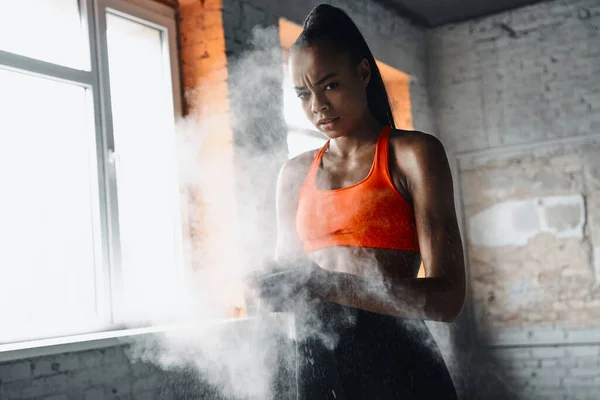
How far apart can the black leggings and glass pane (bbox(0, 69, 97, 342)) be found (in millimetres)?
1916

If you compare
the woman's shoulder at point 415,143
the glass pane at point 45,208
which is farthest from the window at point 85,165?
Result: the woman's shoulder at point 415,143

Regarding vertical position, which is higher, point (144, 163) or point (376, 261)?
point (144, 163)

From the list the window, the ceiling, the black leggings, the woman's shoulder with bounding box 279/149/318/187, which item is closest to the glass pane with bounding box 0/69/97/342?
the window

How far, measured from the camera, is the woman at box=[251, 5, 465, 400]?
1402 mm

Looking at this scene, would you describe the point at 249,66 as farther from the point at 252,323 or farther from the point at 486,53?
the point at 486,53

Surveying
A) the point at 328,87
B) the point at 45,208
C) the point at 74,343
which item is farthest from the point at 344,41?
the point at 45,208

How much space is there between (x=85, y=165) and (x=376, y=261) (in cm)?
235

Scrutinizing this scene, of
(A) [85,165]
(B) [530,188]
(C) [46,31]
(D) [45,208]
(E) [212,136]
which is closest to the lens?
(D) [45,208]

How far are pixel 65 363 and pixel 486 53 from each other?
485 cm

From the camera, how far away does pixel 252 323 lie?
368 cm

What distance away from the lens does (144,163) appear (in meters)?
3.79

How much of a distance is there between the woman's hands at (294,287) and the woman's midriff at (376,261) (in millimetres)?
123

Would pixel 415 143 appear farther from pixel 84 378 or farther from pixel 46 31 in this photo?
pixel 46 31

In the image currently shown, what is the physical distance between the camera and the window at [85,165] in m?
Result: 3.12
